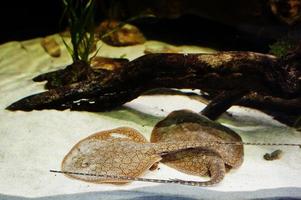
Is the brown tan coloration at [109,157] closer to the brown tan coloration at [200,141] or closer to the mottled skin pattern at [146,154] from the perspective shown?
the mottled skin pattern at [146,154]

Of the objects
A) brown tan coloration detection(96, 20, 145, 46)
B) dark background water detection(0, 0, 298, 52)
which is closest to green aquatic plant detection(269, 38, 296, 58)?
dark background water detection(0, 0, 298, 52)

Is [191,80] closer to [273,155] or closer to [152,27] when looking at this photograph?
[273,155]

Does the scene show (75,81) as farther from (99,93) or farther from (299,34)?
(299,34)

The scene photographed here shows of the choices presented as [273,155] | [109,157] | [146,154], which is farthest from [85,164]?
[273,155]

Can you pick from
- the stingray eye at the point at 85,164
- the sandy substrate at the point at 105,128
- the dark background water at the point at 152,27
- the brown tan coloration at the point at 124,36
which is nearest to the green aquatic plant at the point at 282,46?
the sandy substrate at the point at 105,128

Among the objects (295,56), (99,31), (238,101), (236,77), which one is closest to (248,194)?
(236,77)

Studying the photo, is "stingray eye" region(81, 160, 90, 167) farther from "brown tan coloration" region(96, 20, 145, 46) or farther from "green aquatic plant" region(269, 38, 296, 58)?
"brown tan coloration" region(96, 20, 145, 46)
